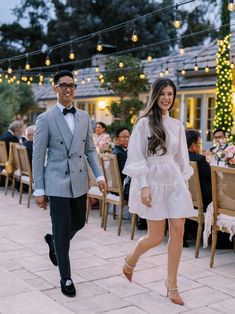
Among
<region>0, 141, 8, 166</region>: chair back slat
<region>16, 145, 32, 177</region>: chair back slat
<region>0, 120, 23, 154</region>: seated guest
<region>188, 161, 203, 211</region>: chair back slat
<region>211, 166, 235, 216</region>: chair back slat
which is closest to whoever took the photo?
<region>211, 166, 235, 216</region>: chair back slat

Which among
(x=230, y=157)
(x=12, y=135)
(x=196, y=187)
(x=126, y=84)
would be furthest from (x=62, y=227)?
(x=126, y=84)

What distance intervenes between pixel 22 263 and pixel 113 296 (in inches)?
47.9

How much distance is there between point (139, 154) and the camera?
3410 millimetres

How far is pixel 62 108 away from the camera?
3717 millimetres

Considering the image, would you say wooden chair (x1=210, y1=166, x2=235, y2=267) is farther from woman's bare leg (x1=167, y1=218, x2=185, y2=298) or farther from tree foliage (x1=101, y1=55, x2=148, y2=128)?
tree foliage (x1=101, y1=55, x2=148, y2=128)

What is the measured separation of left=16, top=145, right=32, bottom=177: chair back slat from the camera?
750 centimetres

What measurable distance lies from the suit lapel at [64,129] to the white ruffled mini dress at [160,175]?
0.49m

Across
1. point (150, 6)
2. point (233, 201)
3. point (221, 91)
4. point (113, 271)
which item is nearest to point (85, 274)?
point (113, 271)

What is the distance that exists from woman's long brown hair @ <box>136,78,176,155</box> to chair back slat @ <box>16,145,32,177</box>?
4312 mm

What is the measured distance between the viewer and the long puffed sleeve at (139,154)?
3.38 m

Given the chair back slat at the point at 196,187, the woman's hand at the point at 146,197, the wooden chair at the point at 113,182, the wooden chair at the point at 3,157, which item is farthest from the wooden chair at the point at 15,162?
the woman's hand at the point at 146,197

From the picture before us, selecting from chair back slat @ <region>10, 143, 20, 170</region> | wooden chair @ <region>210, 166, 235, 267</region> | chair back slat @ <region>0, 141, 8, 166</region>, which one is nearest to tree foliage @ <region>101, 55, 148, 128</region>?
chair back slat @ <region>0, 141, 8, 166</region>

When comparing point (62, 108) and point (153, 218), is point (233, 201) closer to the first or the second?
point (153, 218)

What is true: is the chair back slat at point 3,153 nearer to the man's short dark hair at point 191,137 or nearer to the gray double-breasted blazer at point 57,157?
the man's short dark hair at point 191,137
